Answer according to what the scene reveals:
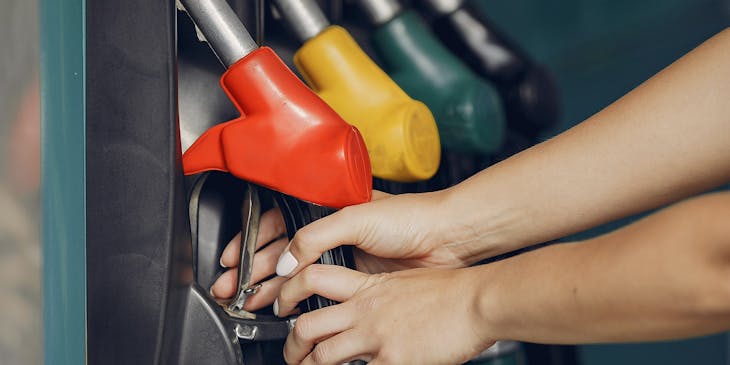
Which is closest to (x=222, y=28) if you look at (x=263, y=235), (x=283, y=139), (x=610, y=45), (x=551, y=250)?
(x=283, y=139)

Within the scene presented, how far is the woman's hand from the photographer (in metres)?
0.65

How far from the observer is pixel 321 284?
637 millimetres

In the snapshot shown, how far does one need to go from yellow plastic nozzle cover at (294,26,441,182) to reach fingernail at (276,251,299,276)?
128mm

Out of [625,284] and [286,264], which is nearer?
[625,284]

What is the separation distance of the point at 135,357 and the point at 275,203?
0.60ft

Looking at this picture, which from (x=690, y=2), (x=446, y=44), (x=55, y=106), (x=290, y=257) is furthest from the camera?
(x=690, y=2)

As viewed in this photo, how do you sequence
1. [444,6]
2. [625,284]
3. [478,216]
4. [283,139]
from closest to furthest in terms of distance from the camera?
[625,284]
[283,139]
[478,216]
[444,6]

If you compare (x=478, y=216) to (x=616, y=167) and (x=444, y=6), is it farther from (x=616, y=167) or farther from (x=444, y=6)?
(x=444, y=6)

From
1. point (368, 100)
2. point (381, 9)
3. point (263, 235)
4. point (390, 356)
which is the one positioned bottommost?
point (390, 356)

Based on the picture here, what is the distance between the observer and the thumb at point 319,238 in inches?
25.1

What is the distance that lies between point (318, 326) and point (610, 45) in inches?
23.0

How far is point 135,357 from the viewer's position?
0.58 metres

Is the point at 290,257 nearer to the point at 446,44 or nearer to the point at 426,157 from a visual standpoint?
the point at 426,157

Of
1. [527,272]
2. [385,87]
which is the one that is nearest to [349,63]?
[385,87]
